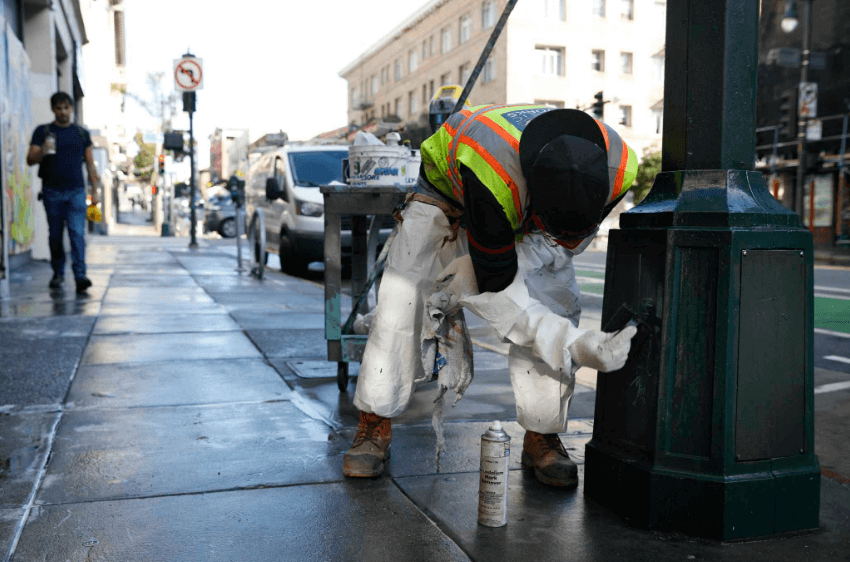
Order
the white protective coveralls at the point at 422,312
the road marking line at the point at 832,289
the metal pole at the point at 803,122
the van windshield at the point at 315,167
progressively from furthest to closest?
the metal pole at the point at 803,122, the van windshield at the point at 315,167, the road marking line at the point at 832,289, the white protective coveralls at the point at 422,312

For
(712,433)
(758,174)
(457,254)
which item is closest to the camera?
(712,433)

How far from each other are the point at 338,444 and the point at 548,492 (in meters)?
0.89

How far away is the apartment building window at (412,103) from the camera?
172 ft

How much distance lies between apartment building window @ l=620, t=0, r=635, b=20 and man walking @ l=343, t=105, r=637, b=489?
40483 mm

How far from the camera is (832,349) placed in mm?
5836

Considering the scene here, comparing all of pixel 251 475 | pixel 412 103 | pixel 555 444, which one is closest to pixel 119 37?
pixel 412 103

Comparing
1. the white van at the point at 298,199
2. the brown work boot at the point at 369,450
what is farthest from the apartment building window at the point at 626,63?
the brown work boot at the point at 369,450

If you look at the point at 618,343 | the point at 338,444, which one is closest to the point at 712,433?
the point at 618,343

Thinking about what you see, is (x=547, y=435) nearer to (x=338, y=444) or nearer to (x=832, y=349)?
(x=338, y=444)

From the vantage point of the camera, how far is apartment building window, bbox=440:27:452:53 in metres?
44.9

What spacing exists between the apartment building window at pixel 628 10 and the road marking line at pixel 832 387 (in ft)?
127

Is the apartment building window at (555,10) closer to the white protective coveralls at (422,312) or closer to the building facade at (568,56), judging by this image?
the building facade at (568,56)

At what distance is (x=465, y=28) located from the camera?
4309 centimetres

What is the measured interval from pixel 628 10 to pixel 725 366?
137 ft
